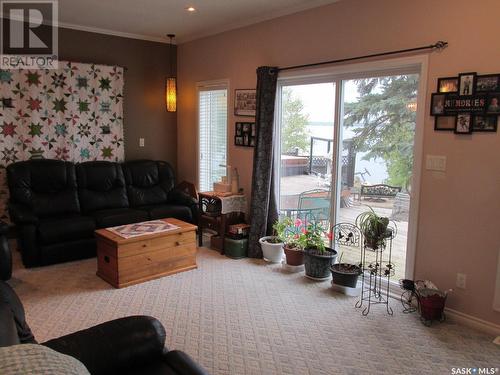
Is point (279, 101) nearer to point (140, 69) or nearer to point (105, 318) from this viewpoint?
point (140, 69)

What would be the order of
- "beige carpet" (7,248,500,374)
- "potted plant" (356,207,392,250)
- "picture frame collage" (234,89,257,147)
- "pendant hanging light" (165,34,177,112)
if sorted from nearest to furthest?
1. "beige carpet" (7,248,500,374)
2. "potted plant" (356,207,392,250)
3. "picture frame collage" (234,89,257,147)
4. "pendant hanging light" (165,34,177,112)

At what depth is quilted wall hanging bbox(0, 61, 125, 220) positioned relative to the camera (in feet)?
15.4

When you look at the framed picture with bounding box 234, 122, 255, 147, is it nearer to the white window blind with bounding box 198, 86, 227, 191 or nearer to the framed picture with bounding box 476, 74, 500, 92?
the white window blind with bounding box 198, 86, 227, 191

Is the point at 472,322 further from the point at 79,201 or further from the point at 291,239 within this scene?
the point at 79,201

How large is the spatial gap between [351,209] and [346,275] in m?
0.70

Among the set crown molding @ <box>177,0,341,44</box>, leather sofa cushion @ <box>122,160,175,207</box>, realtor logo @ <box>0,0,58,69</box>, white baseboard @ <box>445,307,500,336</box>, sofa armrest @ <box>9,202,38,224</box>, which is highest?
crown molding @ <box>177,0,341,44</box>

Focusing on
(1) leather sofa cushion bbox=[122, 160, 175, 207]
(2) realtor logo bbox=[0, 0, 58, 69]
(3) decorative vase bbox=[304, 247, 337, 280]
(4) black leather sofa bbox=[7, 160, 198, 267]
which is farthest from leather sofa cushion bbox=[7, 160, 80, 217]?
(3) decorative vase bbox=[304, 247, 337, 280]

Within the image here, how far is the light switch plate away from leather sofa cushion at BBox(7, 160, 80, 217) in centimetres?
383

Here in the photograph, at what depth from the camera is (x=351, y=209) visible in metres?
3.93

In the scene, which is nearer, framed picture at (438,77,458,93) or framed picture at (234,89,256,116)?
framed picture at (438,77,458,93)

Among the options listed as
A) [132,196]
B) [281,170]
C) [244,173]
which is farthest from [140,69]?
[281,170]

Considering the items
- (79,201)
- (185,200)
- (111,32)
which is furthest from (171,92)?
(79,201)

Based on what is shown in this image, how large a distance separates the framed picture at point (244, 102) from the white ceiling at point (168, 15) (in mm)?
795

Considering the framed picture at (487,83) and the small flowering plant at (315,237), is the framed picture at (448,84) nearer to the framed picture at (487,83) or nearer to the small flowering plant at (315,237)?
the framed picture at (487,83)
